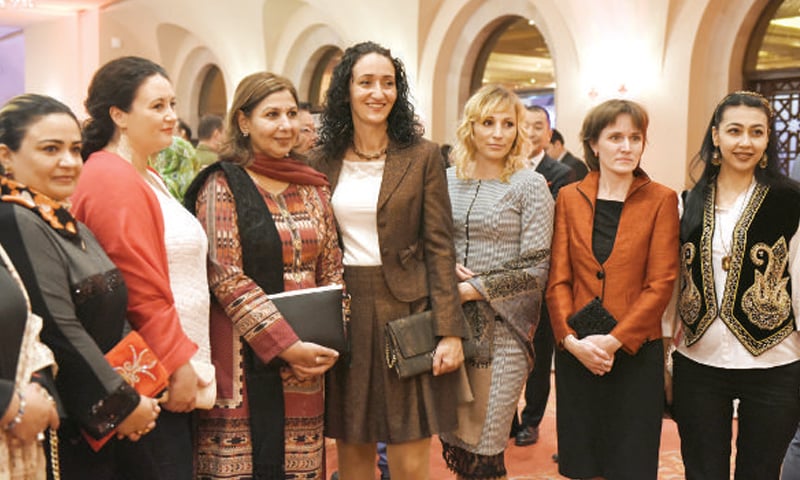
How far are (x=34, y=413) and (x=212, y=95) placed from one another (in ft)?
44.0

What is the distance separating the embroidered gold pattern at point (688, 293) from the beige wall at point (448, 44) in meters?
4.41

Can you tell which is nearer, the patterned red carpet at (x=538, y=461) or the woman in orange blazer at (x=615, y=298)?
the woman in orange blazer at (x=615, y=298)

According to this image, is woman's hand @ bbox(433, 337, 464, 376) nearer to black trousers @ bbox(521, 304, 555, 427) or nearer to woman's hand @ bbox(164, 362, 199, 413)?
woman's hand @ bbox(164, 362, 199, 413)

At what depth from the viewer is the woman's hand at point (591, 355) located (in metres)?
2.77

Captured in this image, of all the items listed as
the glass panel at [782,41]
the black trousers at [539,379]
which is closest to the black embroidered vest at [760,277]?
the black trousers at [539,379]

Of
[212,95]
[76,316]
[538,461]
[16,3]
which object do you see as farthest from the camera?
[212,95]

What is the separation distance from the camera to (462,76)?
9.26 meters

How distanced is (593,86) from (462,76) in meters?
1.95

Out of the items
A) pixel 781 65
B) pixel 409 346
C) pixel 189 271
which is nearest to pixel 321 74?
pixel 781 65

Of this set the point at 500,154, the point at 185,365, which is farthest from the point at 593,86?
the point at 185,365

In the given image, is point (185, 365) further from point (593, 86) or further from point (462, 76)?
point (462, 76)

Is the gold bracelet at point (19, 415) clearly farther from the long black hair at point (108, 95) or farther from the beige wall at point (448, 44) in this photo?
the beige wall at point (448, 44)

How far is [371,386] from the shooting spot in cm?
269

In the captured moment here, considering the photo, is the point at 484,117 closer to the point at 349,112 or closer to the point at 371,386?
the point at 349,112
